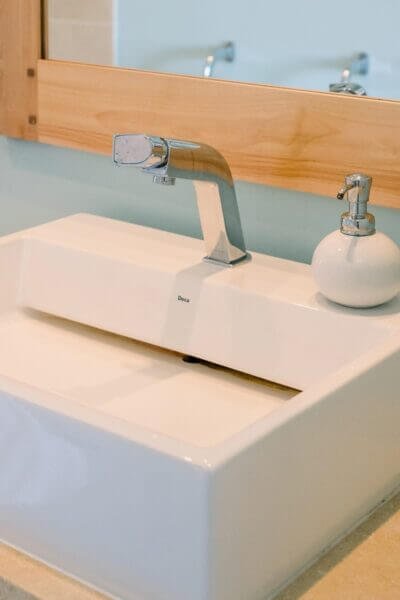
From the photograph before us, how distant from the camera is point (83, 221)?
1.38 metres

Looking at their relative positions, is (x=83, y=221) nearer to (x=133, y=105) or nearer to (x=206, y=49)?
(x=133, y=105)

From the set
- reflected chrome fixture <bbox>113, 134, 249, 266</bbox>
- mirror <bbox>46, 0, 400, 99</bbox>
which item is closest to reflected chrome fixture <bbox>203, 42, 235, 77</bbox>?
mirror <bbox>46, 0, 400, 99</bbox>

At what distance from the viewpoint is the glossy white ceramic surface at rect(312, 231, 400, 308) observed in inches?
41.3

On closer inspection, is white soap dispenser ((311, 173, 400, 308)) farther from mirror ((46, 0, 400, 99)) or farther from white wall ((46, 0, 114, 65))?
white wall ((46, 0, 114, 65))

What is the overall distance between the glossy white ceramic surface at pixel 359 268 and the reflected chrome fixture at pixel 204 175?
160 mm

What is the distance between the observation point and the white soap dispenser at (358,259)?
1050mm

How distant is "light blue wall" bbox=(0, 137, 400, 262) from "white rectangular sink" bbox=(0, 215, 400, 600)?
Answer: 0.15 feet

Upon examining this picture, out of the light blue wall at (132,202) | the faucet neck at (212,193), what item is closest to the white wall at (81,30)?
the light blue wall at (132,202)

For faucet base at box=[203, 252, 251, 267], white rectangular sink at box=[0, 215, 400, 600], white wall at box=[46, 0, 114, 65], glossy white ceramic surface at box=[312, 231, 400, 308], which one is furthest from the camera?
white wall at box=[46, 0, 114, 65]

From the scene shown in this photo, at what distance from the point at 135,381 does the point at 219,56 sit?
0.39m

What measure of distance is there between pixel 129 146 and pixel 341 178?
0.84 ft

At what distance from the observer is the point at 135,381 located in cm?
115

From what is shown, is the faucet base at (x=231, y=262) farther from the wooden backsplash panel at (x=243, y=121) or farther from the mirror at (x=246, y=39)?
the mirror at (x=246, y=39)

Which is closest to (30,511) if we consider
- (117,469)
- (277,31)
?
(117,469)
